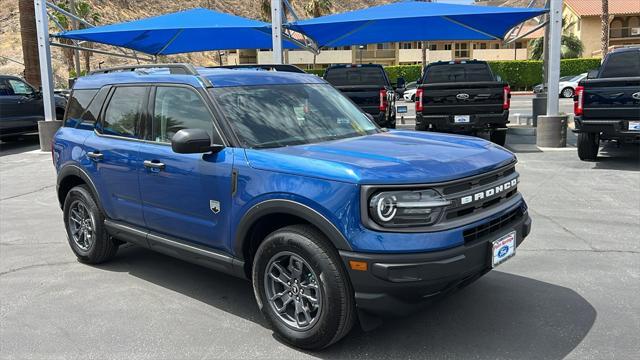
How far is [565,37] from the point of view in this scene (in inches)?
1976

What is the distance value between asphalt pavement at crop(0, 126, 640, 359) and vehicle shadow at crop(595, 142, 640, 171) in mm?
3721

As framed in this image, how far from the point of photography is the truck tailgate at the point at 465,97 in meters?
11.4

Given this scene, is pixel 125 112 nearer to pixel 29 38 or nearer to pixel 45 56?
pixel 45 56

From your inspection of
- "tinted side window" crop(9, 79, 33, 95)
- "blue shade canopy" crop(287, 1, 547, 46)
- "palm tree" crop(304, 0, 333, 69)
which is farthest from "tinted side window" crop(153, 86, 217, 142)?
"palm tree" crop(304, 0, 333, 69)

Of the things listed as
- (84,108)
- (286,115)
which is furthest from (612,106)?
(84,108)

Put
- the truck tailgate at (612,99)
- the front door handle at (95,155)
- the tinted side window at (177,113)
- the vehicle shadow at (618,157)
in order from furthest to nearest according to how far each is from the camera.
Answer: the vehicle shadow at (618,157), the truck tailgate at (612,99), the front door handle at (95,155), the tinted side window at (177,113)

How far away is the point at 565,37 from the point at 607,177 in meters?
46.5

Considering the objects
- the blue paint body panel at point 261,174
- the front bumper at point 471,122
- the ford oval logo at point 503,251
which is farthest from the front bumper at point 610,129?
the ford oval logo at point 503,251

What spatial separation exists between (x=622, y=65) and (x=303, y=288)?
9.26 meters

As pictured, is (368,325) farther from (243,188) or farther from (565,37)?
(565,37)

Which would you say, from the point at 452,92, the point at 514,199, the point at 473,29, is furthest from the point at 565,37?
the point at 514,199

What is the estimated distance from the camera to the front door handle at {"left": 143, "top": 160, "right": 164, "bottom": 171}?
426cm

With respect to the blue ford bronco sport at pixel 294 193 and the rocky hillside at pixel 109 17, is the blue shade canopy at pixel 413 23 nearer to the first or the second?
the blue ford bronco sport at pixel 294 193

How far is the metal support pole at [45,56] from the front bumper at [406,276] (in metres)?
13.8
